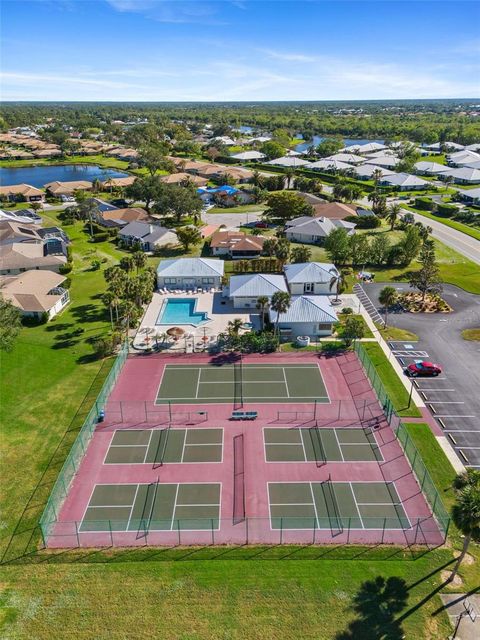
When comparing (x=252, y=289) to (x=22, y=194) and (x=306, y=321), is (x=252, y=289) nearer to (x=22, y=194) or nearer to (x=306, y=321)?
(x=306, y=321)

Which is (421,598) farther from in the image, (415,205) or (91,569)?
(415,205)

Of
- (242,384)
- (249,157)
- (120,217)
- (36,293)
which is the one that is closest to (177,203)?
(120,217)

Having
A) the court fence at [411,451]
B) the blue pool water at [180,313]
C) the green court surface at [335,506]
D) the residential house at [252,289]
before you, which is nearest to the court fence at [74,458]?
the blue pool water at [180,313]

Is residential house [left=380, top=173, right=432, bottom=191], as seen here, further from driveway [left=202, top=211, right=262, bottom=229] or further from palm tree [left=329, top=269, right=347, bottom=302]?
palm tree [left=329, top=269, right=347, bottom=302]

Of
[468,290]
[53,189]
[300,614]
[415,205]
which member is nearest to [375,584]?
[300,614]

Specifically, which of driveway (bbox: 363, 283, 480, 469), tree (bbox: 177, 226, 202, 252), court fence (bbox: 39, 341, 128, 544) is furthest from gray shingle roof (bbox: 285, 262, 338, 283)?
court fence (bbox: 39, 341, 128, 544)

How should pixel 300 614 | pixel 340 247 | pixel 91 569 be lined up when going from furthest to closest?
pixel 340 247 < pixel 91 569 < pixel 300 614
